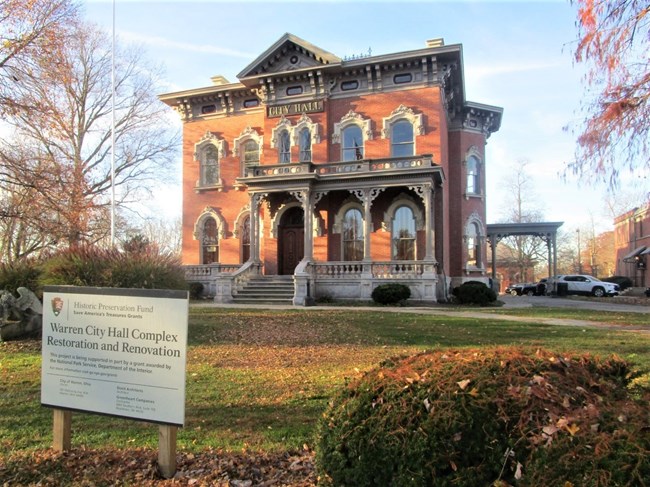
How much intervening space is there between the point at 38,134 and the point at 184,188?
40.3 feet

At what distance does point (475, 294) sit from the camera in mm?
20547

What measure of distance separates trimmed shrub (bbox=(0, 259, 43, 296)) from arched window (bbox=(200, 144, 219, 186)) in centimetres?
1612

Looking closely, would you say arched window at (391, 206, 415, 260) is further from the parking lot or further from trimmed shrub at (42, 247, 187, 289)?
trimmed shrub at (42, 247, 187, 289)

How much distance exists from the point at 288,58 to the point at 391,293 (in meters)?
13.4

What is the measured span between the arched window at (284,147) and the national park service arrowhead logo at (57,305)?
70.7ft

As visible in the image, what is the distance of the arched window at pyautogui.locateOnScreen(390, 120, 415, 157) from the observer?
22938 mm

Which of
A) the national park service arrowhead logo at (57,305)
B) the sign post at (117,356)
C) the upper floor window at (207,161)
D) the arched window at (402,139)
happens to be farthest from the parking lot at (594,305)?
the national park service arrowhead logo at (57,305)

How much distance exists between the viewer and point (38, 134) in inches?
625

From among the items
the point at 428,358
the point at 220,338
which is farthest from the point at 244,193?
the point at 428,358

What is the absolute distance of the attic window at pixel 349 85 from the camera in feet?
78.0

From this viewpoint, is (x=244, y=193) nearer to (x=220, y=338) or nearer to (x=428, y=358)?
(x=220, y=338)

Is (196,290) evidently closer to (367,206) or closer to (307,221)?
(307,221)

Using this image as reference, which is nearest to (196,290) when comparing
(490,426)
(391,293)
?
(391,293)

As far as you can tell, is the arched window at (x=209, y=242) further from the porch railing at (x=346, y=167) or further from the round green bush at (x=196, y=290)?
the porch railing at (x=346, y=167)
